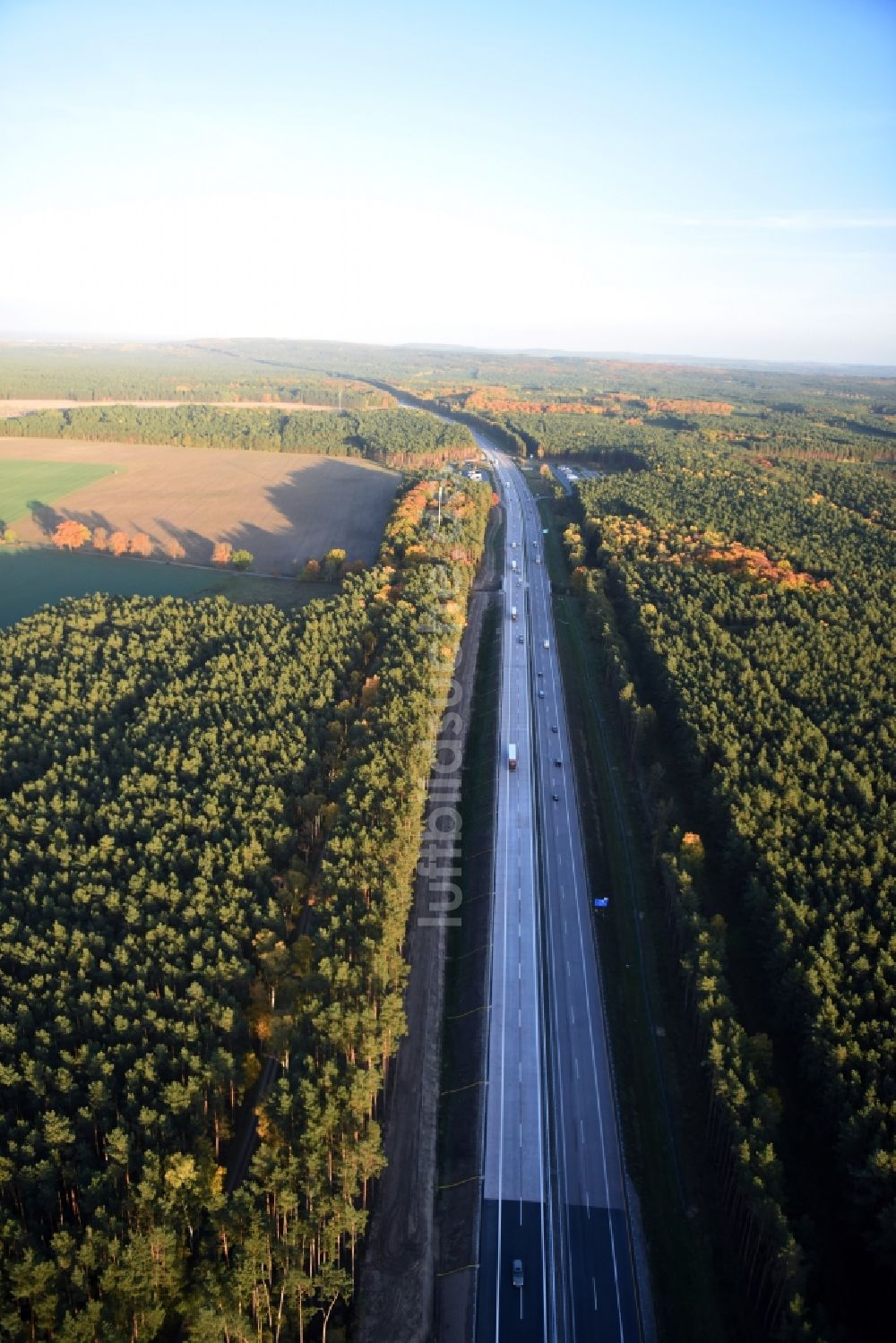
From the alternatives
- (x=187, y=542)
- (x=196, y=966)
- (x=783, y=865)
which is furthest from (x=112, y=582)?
(x=783, y=865)

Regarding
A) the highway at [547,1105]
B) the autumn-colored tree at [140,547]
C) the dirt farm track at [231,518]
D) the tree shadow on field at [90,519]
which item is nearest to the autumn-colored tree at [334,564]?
the dirt farm track at [231,518]

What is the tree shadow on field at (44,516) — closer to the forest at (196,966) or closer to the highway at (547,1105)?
the forest at (196,966)

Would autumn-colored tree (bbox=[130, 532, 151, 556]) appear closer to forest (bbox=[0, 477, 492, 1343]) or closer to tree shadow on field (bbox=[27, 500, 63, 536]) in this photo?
tree shadow on field (bbox=[27, 500, 63, 536])

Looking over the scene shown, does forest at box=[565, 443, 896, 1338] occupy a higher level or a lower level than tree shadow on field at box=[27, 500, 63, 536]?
lower

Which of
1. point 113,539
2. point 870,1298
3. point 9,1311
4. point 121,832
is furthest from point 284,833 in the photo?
point 113,539

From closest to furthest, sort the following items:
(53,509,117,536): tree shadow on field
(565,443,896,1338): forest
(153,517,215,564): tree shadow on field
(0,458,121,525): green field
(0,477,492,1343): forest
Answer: (0,477,492,1343): forest < (565,443,896,1338): forest < (153,517,215,564): tree shadow on field < (53,509,117,536): tree shadow on field < (0,458,121,525): green field

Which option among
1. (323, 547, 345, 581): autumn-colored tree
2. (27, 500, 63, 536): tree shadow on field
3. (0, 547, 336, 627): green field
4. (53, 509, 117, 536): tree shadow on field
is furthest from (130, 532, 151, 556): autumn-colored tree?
(323, 547, 345, 581): autumn-colored tree

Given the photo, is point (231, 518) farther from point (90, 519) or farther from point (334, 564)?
point (334, 564)

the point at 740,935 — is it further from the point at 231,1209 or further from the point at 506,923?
the point at 231,1209
